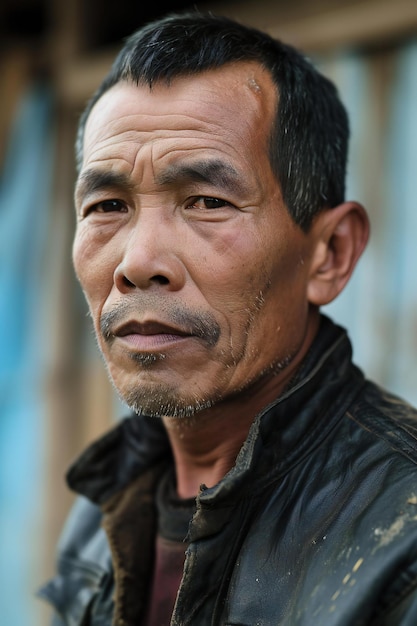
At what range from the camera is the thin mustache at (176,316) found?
5.92 ft

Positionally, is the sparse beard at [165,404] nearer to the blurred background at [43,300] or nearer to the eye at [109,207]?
the eye at [109,207]

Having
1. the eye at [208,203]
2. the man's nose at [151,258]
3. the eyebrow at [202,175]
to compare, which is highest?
the eyebrow at [202,175]

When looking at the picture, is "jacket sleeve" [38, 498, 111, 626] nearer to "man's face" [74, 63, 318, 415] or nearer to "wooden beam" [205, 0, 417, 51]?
"man's face" [74, 63, 318, 415]

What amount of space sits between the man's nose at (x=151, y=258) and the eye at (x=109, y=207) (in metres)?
0.12

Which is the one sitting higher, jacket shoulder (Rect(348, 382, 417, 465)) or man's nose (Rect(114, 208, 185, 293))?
man's nose (Rect(114, 208, 185, 293))

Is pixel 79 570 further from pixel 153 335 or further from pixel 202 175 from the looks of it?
pixel 202 175

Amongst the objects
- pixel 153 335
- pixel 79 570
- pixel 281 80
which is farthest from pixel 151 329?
pixel 79 570

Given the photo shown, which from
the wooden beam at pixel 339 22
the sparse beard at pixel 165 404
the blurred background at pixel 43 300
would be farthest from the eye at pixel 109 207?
the blurred background at pixel 43 300

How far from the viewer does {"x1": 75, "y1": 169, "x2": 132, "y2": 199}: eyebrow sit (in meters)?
1.92

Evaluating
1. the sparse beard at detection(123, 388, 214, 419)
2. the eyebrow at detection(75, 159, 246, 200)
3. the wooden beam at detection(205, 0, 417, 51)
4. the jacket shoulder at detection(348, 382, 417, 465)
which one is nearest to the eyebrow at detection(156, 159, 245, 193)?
the eyebrow at detection(75, 159, 246, 200)

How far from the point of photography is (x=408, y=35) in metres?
3.31

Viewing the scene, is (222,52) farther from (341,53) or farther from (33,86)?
(33,86)

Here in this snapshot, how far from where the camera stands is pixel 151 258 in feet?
5.85

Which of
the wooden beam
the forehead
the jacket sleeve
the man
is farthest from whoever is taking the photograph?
the wooden beam
